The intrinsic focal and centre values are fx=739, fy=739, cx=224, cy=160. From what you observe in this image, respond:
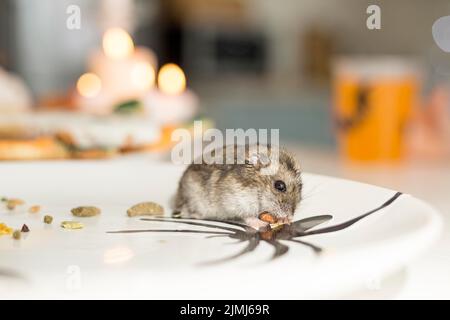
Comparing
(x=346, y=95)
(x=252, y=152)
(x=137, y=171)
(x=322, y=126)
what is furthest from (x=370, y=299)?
(x=322, y=126)

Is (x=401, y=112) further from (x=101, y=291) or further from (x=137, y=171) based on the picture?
(x=101, y=291)

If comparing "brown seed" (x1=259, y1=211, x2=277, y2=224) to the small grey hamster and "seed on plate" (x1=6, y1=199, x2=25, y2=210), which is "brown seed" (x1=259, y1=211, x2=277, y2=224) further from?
"seed on plate" (x1=6, y1=199, x2=25, y2=210)

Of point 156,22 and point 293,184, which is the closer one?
point 293,184

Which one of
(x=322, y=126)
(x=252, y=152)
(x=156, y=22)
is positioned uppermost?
(x=156, y=22)

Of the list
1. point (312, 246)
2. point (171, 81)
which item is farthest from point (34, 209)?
point (171, 81)

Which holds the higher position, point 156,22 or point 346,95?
point 156,22

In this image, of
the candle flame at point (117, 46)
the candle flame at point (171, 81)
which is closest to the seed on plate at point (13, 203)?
the candle flame at point (171, 81)

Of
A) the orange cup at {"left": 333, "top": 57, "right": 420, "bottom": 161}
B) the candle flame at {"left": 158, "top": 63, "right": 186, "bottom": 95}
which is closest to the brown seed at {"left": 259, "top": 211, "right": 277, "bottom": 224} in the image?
the orange cup at {"left": 333, "top": 57, "right": 420, "bottom": 161}
